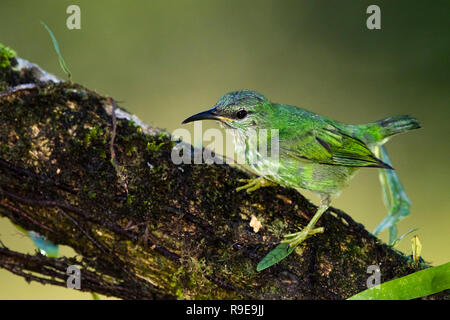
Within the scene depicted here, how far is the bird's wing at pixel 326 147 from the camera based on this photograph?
2686 millimetres

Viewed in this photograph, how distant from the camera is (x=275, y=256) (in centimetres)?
206

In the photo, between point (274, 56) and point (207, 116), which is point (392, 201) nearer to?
point (207, 116)

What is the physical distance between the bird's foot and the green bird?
12.2 inches

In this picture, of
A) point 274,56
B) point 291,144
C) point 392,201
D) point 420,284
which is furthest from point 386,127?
point 274,56

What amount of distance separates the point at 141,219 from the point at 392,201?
1863 mm

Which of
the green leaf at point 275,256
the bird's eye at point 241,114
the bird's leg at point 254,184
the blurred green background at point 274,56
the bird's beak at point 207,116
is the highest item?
the blurred green background at point 274,56

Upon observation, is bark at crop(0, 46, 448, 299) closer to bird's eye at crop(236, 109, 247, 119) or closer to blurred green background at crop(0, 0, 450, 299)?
bird's eye at crop(236, 109, 247, 119)

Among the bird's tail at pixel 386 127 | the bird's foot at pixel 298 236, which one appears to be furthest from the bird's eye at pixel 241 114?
the bird's tail at pixel 386 127

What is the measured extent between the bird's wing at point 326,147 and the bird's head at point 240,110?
0.63 feet

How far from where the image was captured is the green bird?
262 centimetres

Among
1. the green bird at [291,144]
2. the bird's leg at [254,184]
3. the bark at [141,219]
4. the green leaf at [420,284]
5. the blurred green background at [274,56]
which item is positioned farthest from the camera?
the blurred green background at [274,56]

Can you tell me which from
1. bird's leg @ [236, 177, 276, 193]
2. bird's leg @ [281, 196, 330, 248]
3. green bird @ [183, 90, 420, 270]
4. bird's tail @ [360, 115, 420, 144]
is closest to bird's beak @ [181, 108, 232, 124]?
green bird @ [183, 90, 420, 270]

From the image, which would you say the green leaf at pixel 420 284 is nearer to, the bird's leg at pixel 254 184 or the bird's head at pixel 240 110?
the bird's leg at pixel 254 184

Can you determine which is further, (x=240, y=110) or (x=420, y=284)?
(x=240, y=110)
